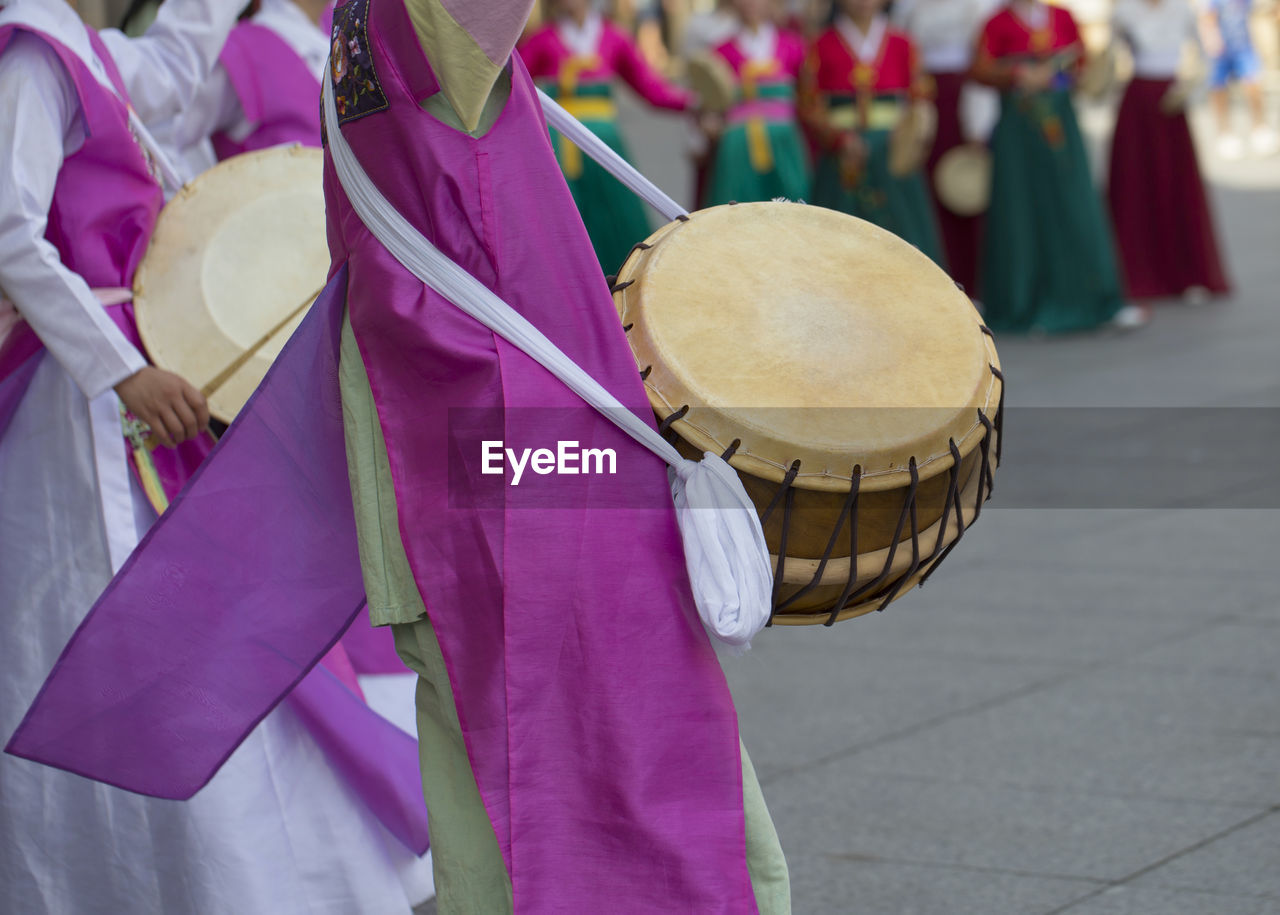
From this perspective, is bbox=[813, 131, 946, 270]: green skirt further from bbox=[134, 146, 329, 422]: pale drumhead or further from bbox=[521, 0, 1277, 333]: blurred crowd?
bbox=[134, 146, 329, 422]: pale drumhead

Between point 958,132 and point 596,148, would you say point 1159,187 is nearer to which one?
point 958,132

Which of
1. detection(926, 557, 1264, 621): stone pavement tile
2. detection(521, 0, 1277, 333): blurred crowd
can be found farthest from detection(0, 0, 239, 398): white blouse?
detection(521, 0, 1277, 333): blurred crowd

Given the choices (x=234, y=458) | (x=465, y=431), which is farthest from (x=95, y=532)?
(x=465, y=431)

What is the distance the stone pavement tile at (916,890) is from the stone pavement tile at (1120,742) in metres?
0.45

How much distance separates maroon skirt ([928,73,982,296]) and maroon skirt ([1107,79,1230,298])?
835mm

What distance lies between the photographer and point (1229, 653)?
13.9 feet

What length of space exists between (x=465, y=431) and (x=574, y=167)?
6.39 m

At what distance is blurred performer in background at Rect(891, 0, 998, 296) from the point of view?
10.2 metres

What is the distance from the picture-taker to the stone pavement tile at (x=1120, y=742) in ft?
11.4

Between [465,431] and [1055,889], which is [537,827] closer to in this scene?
[465,431]

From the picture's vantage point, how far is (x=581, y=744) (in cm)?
210

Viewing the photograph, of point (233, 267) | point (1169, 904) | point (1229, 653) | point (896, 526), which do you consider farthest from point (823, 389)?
point (1229, 653)

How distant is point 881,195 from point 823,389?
746 centimetres

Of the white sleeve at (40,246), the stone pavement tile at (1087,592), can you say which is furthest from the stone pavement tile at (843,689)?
the white sleeve at (40,246)
